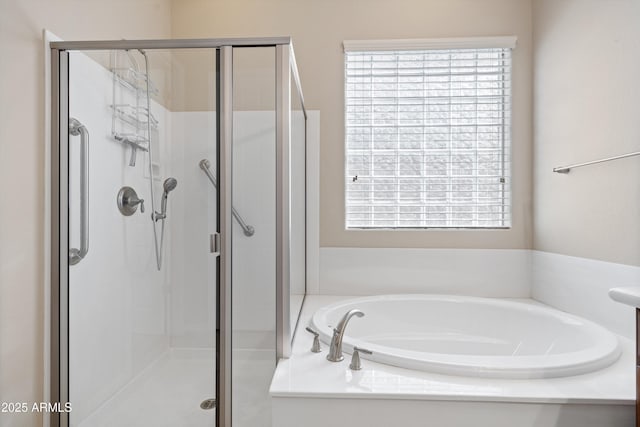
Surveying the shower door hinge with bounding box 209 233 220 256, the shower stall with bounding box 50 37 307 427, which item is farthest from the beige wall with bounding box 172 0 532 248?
the shower door hinge with bounding box 209 233 220 256

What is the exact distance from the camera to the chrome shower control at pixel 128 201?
5.26ft

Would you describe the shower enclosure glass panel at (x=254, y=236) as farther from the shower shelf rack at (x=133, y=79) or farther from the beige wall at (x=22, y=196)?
the beige wall at (x=22, y=196)

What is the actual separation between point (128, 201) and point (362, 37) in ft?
6.17

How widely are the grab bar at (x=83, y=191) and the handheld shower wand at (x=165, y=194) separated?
0.32 meters

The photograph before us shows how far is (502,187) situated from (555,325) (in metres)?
0.96

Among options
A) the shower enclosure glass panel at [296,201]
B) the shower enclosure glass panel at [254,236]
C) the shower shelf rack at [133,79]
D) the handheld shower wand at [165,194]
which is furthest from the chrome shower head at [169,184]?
the shower enclosure glass panel at [296,201]

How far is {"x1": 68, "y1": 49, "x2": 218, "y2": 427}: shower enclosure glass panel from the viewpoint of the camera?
1.58 meters

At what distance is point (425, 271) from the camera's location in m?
2.68

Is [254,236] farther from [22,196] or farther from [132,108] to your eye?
[22,196]

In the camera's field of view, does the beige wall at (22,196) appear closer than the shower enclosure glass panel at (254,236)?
Yes

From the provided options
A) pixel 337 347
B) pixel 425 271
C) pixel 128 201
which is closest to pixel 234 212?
pixel 128 201

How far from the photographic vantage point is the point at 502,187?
2.69 meters

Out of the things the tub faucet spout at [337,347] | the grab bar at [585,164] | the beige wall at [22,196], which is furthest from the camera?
the grab bar at [585,164]

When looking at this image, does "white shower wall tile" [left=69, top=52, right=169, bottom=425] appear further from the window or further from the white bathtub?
the window
